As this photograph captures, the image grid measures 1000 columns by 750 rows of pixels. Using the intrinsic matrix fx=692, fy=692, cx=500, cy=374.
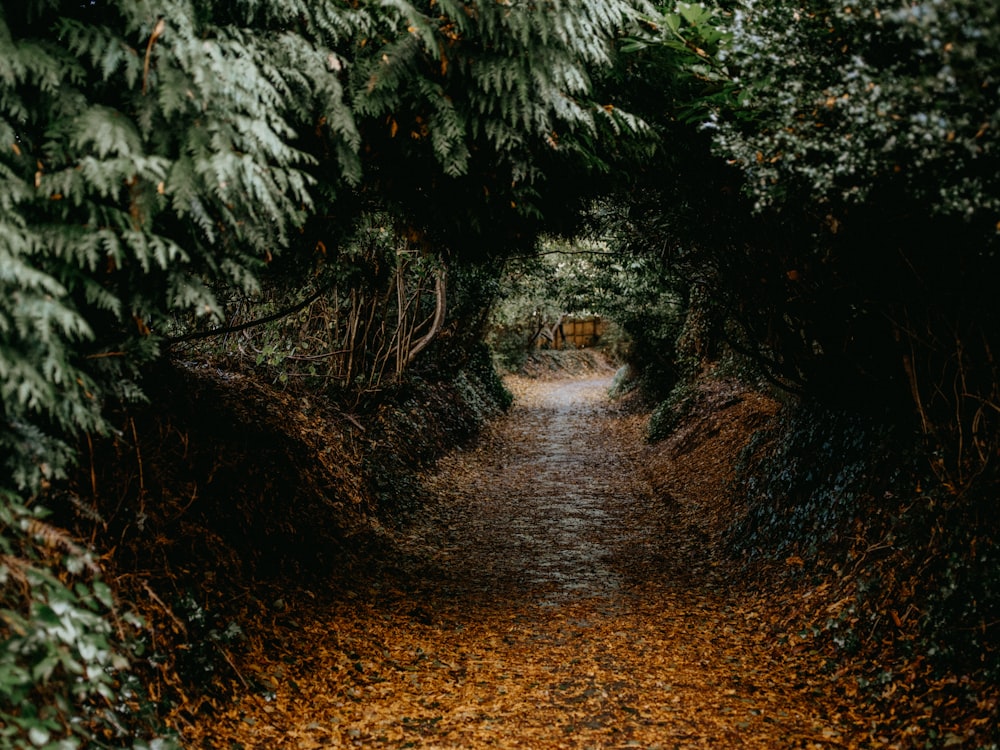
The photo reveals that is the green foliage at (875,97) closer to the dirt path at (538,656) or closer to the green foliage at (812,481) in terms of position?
the green foliage at (812,481)

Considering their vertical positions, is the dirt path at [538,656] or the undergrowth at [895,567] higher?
the undergrowth at [895,567]

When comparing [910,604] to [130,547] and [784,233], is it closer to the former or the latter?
[784,233]

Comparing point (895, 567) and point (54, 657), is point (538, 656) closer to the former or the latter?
point (895, 567)

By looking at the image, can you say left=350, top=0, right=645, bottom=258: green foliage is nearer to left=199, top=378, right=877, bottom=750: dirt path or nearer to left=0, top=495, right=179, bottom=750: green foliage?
left=0, top=495, right=179, bottom=750: green foliage

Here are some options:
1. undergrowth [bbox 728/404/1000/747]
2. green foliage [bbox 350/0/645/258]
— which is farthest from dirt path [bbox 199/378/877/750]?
green foliage [bbox 350/0/645/258]

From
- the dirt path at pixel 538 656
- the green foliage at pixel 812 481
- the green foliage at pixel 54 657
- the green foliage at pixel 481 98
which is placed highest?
the green foliage at pixel 481 98

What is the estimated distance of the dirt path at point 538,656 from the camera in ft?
15.5

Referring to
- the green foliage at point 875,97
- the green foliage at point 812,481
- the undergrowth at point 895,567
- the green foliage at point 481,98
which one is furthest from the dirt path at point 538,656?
the green foliage at point 481,98

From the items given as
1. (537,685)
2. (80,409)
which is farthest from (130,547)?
(537,685)

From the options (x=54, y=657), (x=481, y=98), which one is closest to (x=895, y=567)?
(x=481, y=98)

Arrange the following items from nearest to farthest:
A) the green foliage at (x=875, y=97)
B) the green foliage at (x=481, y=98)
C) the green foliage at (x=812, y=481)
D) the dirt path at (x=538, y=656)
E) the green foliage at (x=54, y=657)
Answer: the green foliage at (x=54, y=657), the green foliage at (x=875, y=97), the green foliage at (x=481, y=98), the dirt path at (x=538, y=656), the green foliage at (x=812, y=481)

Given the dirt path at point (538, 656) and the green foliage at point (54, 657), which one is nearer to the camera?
the green foliage at point (54, 657)

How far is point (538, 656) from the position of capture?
19.7ft

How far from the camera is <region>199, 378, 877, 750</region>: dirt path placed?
471cm
